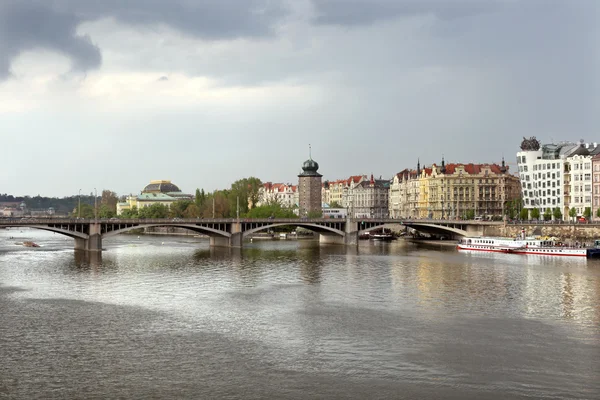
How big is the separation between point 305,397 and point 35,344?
50.7 feet

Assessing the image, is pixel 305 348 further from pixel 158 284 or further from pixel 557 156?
pixel 557 156

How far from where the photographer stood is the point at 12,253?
91.4 metres

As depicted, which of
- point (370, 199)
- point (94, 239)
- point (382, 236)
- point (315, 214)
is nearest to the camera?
point (94, 239)

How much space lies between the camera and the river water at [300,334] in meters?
27.7

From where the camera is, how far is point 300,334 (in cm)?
3656

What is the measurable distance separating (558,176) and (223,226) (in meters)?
58.6

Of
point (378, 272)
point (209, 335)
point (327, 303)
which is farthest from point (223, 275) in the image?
point (209, 335)

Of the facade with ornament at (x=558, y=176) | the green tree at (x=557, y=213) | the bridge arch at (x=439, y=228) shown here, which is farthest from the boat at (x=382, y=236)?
the green tree at (x=557, y=213)

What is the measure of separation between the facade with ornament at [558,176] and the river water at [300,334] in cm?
4959

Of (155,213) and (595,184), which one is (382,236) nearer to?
(595,184)

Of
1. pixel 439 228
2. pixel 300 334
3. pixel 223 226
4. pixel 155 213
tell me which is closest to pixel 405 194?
pixel 439 228

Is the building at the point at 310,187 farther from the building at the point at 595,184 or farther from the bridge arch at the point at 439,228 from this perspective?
the building at the point at 595,184

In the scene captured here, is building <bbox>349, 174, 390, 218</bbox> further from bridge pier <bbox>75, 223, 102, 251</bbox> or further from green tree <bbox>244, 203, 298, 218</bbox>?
bridge pier <bbox>75, 223, 102, 251</bbox>

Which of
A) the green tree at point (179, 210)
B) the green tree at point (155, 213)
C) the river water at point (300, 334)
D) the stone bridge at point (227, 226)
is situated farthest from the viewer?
the green tree at point (155, 213)
